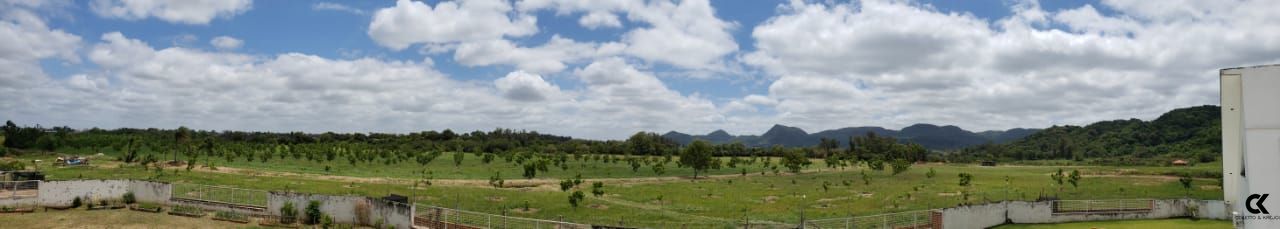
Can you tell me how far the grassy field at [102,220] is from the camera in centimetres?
2995

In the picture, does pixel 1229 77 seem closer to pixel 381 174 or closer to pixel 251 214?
pixel 251 214

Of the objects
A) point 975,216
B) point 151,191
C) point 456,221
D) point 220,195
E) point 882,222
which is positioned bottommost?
point 882,222

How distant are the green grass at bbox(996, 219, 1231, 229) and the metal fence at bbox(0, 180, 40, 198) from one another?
4636 cm

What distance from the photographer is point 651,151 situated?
13412 centimetres

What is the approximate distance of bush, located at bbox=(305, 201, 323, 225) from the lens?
31.5 meters

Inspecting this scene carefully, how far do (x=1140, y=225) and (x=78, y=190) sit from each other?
50.8 m

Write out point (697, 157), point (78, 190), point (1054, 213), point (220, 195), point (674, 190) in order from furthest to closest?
point (697, 157) → point (674, 190) → point (220, 195) → point (78, 190) → point (1054, 213)

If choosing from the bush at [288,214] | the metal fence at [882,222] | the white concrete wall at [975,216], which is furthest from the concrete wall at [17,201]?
the white concrete wall at [975,216]

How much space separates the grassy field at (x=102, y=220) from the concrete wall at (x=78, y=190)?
68.9 inches

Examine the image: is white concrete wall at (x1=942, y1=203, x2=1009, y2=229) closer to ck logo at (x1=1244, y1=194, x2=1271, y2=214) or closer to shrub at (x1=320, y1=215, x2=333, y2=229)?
ck logo at (x1=1244, y1=194, x2=1271, y2=214)

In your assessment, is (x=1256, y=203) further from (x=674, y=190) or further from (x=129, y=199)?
(x=674, y=190)

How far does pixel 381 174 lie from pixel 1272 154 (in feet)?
220

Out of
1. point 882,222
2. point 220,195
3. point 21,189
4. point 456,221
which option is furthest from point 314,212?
point 882,222

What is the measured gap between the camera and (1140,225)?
3008 centimetres
